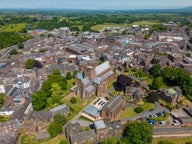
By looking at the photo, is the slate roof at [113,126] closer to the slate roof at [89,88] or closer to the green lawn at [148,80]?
the slate roof at [89,88]

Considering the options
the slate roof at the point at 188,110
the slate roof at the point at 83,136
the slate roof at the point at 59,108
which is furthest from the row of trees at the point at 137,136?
the slate roof at the point at 188,110

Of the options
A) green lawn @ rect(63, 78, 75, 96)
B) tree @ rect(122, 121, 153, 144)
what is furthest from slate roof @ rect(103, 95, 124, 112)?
green lawn @ rect(63, 78, 75, 96)

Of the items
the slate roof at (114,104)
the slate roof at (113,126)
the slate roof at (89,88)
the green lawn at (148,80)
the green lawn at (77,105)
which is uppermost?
the slate roof at (114,104)

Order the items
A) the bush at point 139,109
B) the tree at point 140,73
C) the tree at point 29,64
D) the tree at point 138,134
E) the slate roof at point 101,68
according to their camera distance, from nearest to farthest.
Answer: the tree at point 138,134 < the bush at point 139,109 < the slate roof at point 101,68 < the tree at point 140,73 < the tree at point 29,64

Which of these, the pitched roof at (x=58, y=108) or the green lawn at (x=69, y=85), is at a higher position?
the pitched roof at (x=58, y=108)

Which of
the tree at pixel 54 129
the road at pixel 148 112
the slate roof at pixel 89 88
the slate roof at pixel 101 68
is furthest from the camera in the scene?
the slate roof at pixel 101 68

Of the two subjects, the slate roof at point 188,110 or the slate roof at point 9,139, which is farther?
the slate roof at point 188,110

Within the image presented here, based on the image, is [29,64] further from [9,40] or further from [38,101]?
[9,40]

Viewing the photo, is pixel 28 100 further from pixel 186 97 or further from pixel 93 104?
pixel 186 97
